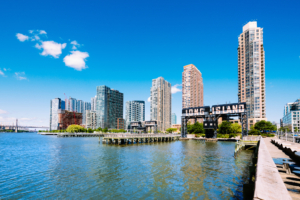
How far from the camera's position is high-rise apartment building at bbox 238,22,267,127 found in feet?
460

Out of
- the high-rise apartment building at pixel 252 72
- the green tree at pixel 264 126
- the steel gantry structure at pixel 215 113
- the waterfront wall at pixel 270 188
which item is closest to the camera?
the waterfront wall at pixel 270 188

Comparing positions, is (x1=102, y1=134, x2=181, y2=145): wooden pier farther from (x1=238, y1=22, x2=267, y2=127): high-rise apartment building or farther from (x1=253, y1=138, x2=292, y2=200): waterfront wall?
(x1=238, y1=22, x2=267, y2=127): high-rise apartment building

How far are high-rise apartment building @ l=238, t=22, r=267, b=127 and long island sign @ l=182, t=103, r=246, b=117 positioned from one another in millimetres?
45798

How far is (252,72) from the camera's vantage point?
5709 inches

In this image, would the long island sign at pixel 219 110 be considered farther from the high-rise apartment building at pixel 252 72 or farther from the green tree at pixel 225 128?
the high-rise apartment building at pixel 252 72

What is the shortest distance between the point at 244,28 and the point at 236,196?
173427mm

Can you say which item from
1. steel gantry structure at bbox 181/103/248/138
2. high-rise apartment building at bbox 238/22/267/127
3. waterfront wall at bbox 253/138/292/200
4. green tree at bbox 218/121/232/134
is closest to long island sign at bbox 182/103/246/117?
steel gantry structure at bbox 181/103/248/138

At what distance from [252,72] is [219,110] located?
59.1 metres

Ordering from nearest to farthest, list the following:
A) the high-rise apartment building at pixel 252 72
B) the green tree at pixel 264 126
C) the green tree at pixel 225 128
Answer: the green tree at pixel 264 126, the green tree at pixel 225 128, the high-rise apartment building at pixel 252 72

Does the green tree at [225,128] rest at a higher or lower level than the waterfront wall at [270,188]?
lower

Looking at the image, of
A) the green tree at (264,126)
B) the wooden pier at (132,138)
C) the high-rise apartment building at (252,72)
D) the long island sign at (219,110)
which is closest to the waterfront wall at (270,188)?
the wooden pier at (132,138)

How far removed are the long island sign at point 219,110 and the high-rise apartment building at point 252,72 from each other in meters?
45.8

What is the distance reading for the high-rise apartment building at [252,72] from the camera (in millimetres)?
140125

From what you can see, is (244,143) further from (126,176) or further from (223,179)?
(126,176)
